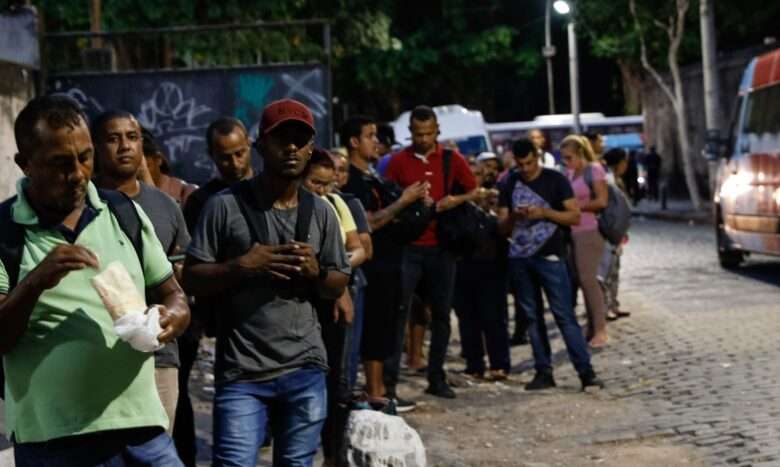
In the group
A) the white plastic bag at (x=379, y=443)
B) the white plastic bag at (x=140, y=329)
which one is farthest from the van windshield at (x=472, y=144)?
the white plastic bag at (x=140, y=329)

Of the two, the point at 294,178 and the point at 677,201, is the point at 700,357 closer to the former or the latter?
the point at 294,178

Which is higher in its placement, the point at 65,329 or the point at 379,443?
the point at 65,329

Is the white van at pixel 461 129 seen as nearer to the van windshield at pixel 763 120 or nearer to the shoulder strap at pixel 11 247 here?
the van windshield at pixel 763 120

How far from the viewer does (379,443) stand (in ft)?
20.6

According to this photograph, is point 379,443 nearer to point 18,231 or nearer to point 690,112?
point 18,231

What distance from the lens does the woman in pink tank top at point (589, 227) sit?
40.0 feet

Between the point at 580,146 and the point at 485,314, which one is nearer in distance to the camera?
the point at 485,314

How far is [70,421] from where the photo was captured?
386 centimetres

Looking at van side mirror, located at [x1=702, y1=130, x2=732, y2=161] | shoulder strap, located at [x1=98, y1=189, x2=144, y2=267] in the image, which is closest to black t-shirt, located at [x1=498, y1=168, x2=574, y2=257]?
shoulder strap, located at [x1=98, y1=189, x2=144, y2=267]

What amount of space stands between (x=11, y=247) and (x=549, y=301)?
22.9 ft

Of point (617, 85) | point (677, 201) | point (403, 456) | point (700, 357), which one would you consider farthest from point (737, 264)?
point (617, 85)

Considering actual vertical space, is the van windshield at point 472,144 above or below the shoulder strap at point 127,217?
above

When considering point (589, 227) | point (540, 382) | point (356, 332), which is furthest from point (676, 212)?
point (356, 332)

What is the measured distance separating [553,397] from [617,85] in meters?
53.1
